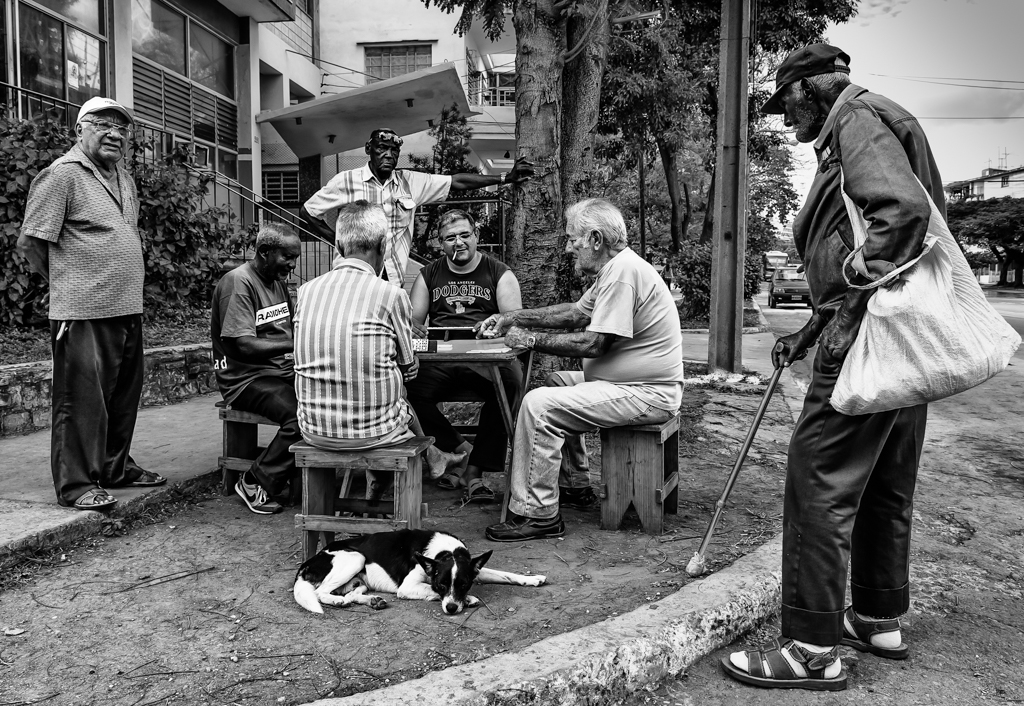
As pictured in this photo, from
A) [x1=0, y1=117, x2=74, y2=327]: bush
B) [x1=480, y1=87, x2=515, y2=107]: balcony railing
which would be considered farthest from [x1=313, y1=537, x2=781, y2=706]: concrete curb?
[x1=480, y1=87, x2=515, y2=107]: balcony railing

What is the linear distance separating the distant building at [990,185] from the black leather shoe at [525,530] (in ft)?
266

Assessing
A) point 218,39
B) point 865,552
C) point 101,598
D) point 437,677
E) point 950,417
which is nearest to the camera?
point 437,677

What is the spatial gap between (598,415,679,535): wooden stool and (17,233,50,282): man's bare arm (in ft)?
9.47

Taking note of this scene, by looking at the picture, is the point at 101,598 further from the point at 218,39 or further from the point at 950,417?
the point at 218,39

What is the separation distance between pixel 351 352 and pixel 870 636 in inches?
88.1

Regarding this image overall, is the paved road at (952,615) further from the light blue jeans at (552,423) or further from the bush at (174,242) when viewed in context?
the bush at (174,242)

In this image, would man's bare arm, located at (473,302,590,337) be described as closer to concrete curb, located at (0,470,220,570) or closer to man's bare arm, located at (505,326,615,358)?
man's bare arm, located at (505,326,615,358)

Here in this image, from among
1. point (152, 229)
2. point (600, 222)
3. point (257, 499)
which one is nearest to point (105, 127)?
point (257, 499)

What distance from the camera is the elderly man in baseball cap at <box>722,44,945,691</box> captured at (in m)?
2.52

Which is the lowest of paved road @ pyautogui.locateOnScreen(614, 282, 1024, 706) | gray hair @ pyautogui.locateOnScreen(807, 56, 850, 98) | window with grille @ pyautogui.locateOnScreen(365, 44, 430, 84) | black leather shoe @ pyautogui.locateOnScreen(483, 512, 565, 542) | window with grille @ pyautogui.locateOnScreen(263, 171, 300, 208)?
paved road @ pyautogui.locateOnScreen(614, 282, 1024, 706)

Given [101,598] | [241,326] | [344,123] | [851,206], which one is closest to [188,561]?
[101,598]

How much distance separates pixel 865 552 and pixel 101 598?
289cm

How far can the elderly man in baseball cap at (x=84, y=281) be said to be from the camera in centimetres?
415

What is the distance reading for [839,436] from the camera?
2.66m
